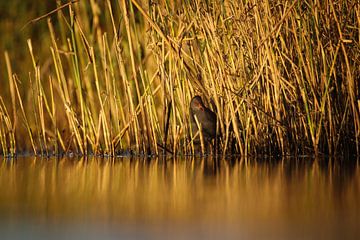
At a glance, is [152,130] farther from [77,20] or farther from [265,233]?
[265,233]

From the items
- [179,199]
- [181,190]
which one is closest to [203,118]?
[181,190]

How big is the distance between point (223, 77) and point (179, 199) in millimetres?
1913

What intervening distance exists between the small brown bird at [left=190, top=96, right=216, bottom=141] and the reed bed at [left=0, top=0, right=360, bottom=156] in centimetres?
7

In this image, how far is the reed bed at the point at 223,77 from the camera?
6441 mm

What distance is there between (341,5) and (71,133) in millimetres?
2021

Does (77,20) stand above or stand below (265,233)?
above

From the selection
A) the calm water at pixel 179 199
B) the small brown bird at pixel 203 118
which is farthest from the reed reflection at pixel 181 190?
the small brown bird at pixel 203 118

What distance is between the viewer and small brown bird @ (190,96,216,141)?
6562 mm

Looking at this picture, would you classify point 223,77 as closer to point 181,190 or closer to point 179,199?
point 181,190

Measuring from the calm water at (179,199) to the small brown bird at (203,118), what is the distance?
0.21 meters

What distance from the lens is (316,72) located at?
21.5 feet

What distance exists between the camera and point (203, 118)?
6.58 meters

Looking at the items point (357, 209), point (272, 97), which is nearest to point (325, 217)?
point (357, 209)

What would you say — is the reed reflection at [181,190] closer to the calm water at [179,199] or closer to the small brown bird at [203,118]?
the calm water at [179,199]
